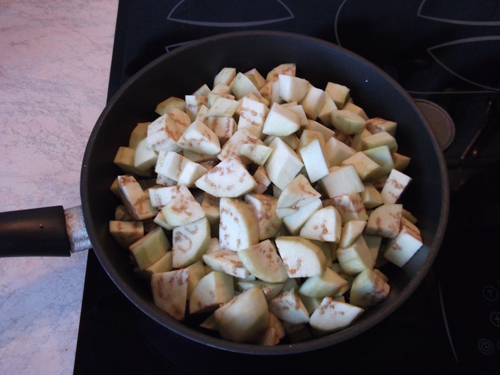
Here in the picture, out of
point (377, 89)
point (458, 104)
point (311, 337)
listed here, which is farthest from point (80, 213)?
point (458, 104)

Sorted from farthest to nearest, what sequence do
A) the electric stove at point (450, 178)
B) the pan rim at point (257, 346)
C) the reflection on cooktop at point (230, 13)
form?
the reflection on cooktop at point (230, 13)
the electric stove at point (450, 178)
the pan rim at point (257, 346)

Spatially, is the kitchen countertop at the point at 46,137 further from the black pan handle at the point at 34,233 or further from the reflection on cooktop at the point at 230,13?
the reflection on cooktop at the point at 230,13

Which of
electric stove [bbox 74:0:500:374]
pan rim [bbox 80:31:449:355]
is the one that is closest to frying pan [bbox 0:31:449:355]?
pan rim [bbox 80:31:449:355]

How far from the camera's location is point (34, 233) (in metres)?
0.78

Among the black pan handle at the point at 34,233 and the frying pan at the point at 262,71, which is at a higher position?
the frying pan at the point at 262,71

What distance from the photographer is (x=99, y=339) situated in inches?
35.5

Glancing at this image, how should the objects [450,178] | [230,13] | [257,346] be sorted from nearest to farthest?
[257,346] < [450,178] < [230,13]

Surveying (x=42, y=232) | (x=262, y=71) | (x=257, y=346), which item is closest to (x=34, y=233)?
(x=42, y=232)

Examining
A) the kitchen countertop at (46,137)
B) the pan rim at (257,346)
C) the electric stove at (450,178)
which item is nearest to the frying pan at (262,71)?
the pan rim at (257,346)

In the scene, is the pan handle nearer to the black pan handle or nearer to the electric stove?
the black pan handle

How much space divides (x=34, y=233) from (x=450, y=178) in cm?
116

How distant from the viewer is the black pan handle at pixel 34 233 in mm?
761

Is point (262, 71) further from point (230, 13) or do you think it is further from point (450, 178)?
point (450, 178)

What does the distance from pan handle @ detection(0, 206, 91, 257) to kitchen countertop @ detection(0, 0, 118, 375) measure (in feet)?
0.72
